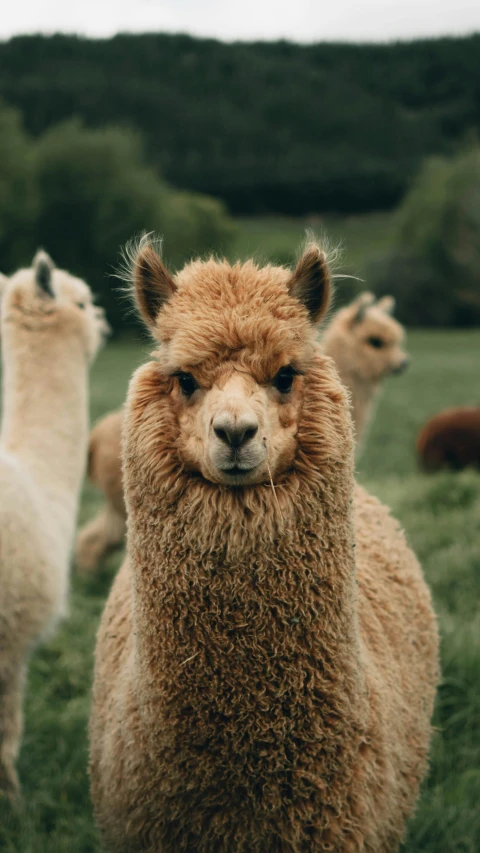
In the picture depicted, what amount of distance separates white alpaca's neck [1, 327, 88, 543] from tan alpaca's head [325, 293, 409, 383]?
3.65m

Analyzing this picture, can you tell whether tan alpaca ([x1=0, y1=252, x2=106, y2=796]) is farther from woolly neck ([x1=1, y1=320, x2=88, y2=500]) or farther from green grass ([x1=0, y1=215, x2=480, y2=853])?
green grass ([x1=0, y1=215, x2=480, y2=853])

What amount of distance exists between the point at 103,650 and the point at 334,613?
1.06m

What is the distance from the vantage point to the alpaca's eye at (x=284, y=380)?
2.01 metres

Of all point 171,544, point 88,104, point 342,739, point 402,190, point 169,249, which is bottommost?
point 342,739

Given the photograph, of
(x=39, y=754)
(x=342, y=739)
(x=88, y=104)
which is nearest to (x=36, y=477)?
(x=39, y=754)

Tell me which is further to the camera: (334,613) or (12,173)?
(12,173)

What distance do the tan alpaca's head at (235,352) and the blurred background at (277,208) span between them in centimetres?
26

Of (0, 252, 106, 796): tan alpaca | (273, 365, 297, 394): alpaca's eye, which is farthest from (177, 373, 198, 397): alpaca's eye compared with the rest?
(0, 252, 106, 796): tan alpaca

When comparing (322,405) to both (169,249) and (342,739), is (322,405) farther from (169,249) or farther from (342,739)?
(169,249)

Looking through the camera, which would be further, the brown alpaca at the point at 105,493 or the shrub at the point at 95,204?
the shrub at the point at 95,204

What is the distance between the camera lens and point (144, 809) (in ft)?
7.22

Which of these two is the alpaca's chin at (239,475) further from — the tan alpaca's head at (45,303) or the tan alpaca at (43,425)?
the tan alpaca's head at (45,303)

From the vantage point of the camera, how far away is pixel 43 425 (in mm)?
3916

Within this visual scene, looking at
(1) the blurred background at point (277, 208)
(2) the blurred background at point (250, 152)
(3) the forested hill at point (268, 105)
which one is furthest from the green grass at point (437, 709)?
(3) the forested hill at point (268, 105)
